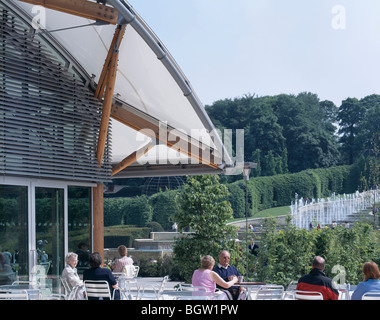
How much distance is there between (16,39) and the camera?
33.2 ft

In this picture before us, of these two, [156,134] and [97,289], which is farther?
[156,134]

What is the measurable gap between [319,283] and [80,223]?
20.9ft

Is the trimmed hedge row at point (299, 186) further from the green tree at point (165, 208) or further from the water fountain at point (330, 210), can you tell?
the green tree at point (165, 208)

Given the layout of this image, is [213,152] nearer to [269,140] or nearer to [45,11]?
[45,11]

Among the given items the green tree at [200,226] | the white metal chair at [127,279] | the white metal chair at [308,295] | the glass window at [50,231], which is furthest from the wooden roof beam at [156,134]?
the white metal chair at [308,295]

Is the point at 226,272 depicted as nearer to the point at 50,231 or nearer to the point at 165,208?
the point at 50,231

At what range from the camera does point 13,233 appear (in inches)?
386

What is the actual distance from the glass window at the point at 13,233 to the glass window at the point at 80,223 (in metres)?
1.44

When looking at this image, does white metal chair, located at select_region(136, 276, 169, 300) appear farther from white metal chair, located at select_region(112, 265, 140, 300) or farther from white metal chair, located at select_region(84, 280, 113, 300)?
white metal chair, located at select_region(84, 280, 113, 300)

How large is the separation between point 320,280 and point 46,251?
5685 mm

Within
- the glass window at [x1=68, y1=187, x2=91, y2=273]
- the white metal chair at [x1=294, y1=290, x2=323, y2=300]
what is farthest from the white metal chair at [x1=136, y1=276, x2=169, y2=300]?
the white metal chair at [x1=294, y1=290, x2=323, y2=300]

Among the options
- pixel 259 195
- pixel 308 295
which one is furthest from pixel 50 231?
pixel 259 195

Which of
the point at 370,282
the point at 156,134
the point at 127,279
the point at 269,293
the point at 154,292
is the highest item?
the point at 156,134
